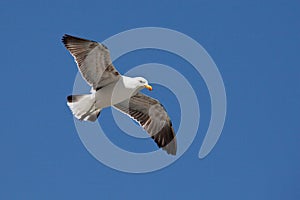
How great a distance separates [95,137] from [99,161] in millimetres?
584

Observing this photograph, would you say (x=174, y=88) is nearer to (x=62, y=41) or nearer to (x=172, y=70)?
(x=172, y=70)

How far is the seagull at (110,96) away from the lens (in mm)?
21172

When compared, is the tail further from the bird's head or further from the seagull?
the bird's head

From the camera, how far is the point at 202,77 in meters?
24.1

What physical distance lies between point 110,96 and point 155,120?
1665 millimetres

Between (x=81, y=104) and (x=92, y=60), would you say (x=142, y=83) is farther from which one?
(x=81, y=104)

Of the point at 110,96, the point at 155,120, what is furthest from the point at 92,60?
the point at 155,120

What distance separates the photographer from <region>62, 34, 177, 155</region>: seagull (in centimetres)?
2117

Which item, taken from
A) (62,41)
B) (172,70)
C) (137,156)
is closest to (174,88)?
(172,70)

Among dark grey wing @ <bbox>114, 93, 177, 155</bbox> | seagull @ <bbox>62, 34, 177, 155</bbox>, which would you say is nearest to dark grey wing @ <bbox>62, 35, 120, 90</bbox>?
seagull @ <bbox>62, 34, 177, 155</bbox>

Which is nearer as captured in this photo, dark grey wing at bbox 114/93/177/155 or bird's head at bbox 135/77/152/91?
bird's head at bbox 135/77/152/91

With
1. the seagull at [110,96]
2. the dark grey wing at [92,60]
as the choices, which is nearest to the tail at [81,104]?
the seagull at [110,96]

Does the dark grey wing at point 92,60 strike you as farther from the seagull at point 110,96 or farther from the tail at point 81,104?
the tail at point 81,104

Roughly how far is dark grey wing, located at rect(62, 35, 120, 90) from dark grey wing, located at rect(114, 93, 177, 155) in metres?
1.42
